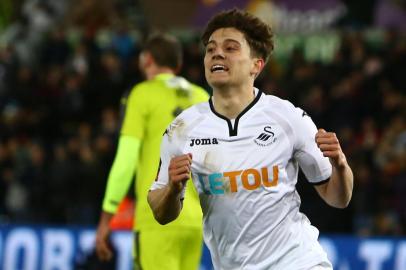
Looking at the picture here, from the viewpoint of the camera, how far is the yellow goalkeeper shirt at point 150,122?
6.84 meters

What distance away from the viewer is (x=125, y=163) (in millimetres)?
6824

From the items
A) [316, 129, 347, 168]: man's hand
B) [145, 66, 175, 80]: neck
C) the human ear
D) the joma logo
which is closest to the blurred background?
[145, 66, 175, 80]: neck

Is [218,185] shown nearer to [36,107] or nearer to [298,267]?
[298,267]

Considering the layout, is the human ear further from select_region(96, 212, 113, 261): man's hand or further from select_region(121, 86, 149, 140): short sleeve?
select_region(96, 212, 113, 261): man's hand

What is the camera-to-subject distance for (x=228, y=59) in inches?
199

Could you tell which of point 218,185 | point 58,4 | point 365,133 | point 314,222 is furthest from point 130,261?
point 58,4

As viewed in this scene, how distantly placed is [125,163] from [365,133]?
25.6 feet

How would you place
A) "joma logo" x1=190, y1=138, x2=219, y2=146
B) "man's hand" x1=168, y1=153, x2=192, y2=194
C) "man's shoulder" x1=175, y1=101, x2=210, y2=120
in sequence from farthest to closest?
"man's shoulder" x1=175, y1=101, x2=210, y2=120 → "joma logo" x1=190, y1=138, x2=219, y2=146 → "man's hand" x1=168, y1=153, x2=192, y2=194

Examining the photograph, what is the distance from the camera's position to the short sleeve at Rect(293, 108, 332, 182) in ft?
16.4

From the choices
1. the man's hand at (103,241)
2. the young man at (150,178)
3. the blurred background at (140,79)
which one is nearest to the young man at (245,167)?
the young man at (150,178)

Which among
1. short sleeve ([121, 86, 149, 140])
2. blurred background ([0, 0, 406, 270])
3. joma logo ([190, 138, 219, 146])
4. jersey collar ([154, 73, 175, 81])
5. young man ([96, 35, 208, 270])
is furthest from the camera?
blurred background ([0, 0, 406, 270])

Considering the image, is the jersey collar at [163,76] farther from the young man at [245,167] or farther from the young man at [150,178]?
the young man at [245,167]

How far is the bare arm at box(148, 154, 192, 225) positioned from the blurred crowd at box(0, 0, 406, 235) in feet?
24.8

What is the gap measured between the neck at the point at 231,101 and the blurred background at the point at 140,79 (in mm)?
6170
